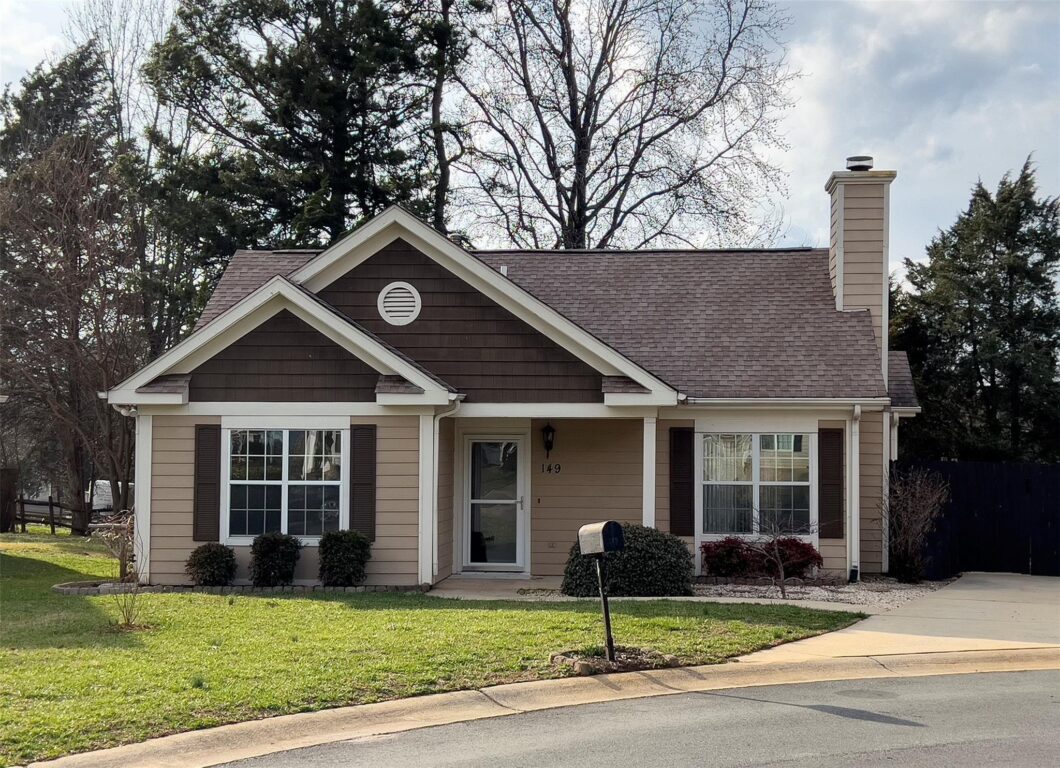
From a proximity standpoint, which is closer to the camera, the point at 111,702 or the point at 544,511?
the point at 111,702

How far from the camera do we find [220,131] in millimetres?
28797

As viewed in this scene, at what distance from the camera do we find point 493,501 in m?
16.1

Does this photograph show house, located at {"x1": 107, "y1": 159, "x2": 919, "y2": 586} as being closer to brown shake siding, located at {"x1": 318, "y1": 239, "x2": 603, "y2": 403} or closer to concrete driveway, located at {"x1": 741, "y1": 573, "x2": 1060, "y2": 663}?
brown shake siding, located at {"x1": 318, "y1": 239, "x2": 603, "y2": 403}

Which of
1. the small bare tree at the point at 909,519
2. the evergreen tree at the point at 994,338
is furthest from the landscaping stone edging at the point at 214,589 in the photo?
the evergreen tree at the point at 994,338

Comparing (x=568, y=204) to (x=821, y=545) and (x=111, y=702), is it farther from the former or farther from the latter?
(x=111, y=702)

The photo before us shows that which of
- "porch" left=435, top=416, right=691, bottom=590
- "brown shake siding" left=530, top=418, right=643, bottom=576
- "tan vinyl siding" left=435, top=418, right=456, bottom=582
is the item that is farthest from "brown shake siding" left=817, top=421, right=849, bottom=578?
"tan vinyl siding" left=435, top=418, right=456, bottom=582

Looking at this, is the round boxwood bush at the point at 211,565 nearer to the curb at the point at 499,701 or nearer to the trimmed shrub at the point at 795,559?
the curb at the point at 499,701

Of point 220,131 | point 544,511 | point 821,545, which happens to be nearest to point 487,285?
point 544,511

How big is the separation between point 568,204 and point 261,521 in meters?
19.3

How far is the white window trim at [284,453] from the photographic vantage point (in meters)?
14.1

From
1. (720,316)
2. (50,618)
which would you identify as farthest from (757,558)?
(50,618)

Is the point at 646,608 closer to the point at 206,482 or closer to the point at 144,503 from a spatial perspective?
the point at 206,482

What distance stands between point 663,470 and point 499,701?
8.08m

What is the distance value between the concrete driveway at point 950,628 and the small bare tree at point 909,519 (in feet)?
2.28
